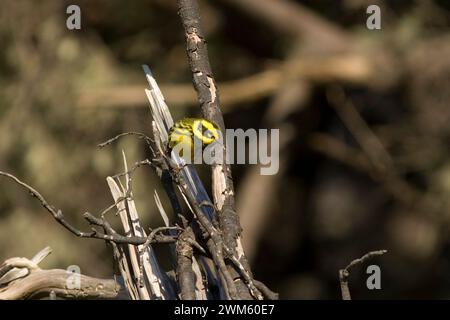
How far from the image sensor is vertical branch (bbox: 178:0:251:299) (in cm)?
172

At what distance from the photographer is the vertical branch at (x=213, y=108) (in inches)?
67.9

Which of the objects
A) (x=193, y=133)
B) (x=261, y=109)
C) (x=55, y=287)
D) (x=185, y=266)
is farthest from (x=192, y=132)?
(x=261, y=109)

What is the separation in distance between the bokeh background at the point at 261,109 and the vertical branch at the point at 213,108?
8.33 ft

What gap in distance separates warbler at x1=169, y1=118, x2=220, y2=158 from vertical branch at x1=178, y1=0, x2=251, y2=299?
6 centimetres

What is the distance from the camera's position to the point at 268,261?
24.8ft

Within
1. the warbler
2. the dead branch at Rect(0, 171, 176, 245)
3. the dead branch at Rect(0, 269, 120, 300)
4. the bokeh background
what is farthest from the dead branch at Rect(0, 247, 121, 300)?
the bokeh background

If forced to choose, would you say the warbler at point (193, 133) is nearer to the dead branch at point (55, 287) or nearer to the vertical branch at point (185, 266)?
the vertical branch at point (185, 266)

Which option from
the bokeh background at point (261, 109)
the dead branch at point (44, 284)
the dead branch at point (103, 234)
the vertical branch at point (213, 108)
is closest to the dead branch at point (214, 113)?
the vertical branch at point (213, 108)

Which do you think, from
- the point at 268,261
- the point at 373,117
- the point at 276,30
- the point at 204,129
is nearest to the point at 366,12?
the point at 276,30

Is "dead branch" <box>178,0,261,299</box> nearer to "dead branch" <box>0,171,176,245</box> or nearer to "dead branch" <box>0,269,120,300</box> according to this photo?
"dead branch" <box>0,171,176,245</box>
